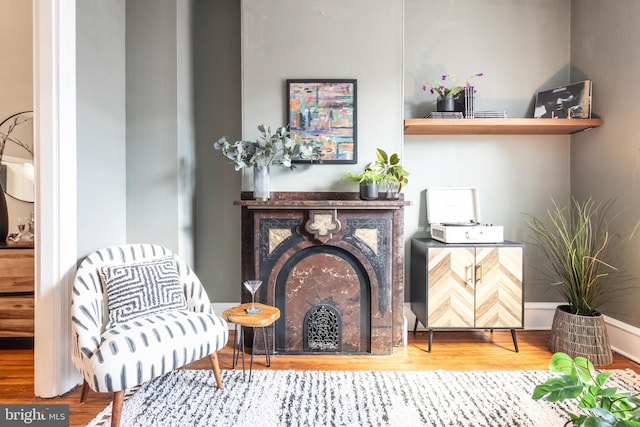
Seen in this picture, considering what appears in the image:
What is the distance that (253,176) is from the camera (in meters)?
2.69

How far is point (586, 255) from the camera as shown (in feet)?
8.54

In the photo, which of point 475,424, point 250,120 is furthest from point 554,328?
point 250,120

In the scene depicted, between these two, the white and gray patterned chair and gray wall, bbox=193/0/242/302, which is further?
gray wall, bbox=193/0/242/302

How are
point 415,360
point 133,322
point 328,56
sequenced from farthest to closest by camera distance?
point 328,56 < point 415,360 < point 133,322

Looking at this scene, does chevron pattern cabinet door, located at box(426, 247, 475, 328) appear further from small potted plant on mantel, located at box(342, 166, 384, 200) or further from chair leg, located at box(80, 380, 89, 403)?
chair leg, located at box(80, 380, 89, 403)

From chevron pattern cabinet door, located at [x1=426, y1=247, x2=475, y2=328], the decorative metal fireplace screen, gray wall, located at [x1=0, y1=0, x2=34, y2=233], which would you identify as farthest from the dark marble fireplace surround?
gray wall, located at [x1=0, y1=0, x2=34, y2=233]

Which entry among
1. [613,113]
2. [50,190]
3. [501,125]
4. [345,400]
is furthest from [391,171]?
[50,190]

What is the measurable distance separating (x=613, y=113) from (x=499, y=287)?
1648 millimetres

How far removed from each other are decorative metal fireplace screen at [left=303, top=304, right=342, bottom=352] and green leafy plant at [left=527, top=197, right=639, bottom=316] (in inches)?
69.6

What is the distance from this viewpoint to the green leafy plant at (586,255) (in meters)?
2.44

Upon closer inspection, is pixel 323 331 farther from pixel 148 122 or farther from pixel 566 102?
pixel 566 102

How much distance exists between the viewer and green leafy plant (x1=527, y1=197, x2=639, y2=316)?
2.44m

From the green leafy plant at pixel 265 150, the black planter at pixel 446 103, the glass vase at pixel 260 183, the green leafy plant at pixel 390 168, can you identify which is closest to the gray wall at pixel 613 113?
the black planter at pixel 446 103

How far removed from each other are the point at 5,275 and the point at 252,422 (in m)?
2.30
